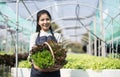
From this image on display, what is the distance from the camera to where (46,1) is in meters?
12.9

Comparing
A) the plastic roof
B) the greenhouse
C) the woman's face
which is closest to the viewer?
the woman's face

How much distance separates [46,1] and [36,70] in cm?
904

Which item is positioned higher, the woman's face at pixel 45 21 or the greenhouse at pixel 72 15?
the greenhouse at pixel 72 15

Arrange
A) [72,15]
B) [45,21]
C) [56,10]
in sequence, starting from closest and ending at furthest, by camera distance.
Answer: [45,21], [56,10], [72,15]

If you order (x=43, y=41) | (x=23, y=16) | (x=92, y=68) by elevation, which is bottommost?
(x=92, y=68)

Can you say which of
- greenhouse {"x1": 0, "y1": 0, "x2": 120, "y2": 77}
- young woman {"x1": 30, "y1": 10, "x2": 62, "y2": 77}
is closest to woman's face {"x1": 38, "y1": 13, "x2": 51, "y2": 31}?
young woman {"x1": 30, "y1": 10, "x2": 62, "y2": 77}

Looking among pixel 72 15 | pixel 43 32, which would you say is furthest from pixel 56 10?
pixel 43 32

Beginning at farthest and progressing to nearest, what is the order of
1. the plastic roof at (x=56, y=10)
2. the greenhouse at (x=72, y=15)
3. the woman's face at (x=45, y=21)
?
the plastic roof at (x=56, y=10) → the greenhouse at (x=72, y=15) → the woman's face at (x=45, y=21)

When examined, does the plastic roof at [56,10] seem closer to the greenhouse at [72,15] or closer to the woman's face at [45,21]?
the greenhouse at [72,15]

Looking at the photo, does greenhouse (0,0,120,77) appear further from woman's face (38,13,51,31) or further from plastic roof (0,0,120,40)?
woman's face (38,13,51,31)

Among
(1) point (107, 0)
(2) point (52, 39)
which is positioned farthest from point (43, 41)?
(1) point (107, 0)

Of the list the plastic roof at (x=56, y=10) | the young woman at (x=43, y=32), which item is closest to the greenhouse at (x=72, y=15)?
the plastic roof at (x=56, y=10)

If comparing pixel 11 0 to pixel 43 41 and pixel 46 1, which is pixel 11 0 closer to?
pixel 46 1

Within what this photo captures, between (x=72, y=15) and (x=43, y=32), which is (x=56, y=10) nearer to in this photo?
(x=72, y=15)
